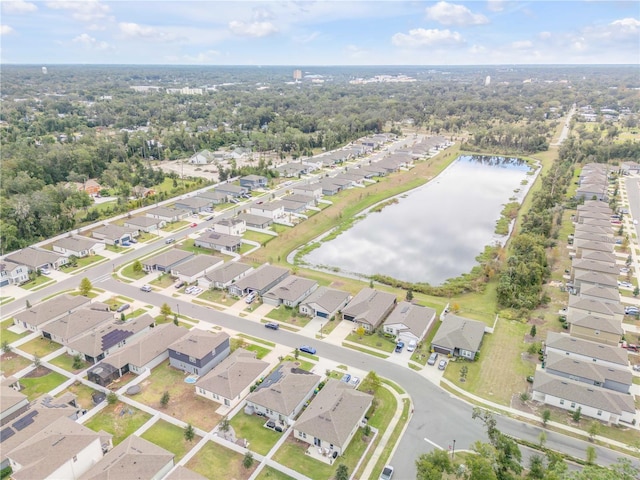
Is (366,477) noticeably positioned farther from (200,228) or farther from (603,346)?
(200,228)

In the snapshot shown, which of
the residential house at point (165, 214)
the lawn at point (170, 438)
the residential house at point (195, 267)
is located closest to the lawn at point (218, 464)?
the lawn at point (170, 438)

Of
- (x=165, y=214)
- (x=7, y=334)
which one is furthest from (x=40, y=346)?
(x=165, y=214)

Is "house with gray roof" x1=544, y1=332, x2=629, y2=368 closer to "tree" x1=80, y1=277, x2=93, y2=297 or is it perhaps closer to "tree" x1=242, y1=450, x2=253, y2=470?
"tree" x1=242, y1=450, x2=253, y2=470

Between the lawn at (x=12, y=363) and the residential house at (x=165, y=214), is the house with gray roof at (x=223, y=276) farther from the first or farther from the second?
the residential house at (x=165, y=214)

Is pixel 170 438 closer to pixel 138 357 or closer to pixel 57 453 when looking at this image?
pixel 57 453

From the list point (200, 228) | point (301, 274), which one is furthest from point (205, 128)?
point (301, 274)

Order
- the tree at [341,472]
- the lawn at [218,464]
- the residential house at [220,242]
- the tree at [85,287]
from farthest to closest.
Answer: the residential house at [220,242] < the tree at [85,287] < the lawn at [218,464] < the tree at [341,472]

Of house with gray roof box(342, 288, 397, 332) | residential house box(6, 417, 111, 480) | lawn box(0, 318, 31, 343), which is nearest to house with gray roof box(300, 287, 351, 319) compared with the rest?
house with gray roof box(342, 288, 397, 332)
